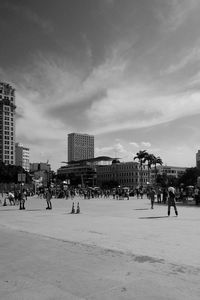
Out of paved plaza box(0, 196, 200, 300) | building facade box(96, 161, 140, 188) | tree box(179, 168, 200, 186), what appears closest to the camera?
paved plaza box(0, 196, 200, 300)

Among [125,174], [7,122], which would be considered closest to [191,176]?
[125,174]

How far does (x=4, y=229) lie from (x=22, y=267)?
7.56 meters

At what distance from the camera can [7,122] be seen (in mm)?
168375

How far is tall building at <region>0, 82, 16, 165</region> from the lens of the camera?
166 metres

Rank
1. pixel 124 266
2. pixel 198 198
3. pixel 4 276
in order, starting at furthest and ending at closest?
1. pixel 198 198
2. pixel 124 266
3. pixel 4 276

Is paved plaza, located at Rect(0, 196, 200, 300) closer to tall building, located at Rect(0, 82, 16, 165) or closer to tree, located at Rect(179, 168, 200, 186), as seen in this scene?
tree, located at Rect(179, 168, 200, 186)

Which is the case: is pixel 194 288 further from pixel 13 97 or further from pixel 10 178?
pixel 13 97

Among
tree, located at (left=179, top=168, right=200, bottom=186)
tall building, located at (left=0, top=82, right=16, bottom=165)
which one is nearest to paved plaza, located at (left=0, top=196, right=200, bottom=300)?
tree, located at (left=179, top=168, right=200, bottom=186)

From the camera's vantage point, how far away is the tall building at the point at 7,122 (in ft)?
544

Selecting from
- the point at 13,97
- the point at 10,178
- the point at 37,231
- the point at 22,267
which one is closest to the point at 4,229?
the point at 37,231

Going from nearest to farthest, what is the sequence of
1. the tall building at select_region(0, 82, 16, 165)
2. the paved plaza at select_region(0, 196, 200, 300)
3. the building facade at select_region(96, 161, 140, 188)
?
the paved plaza at select_region(0, 196, 200, 300) < the tall building at select_region(0, 82, 16, 165) < the building facade at select_region(96, 161, 140, 188)

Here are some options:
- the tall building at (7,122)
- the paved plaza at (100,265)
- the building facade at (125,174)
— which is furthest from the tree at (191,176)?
the paved plaza at (100,265)

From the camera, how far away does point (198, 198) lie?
33250 mm

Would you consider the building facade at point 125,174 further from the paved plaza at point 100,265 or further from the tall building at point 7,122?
the paved plaza at point 100,265
